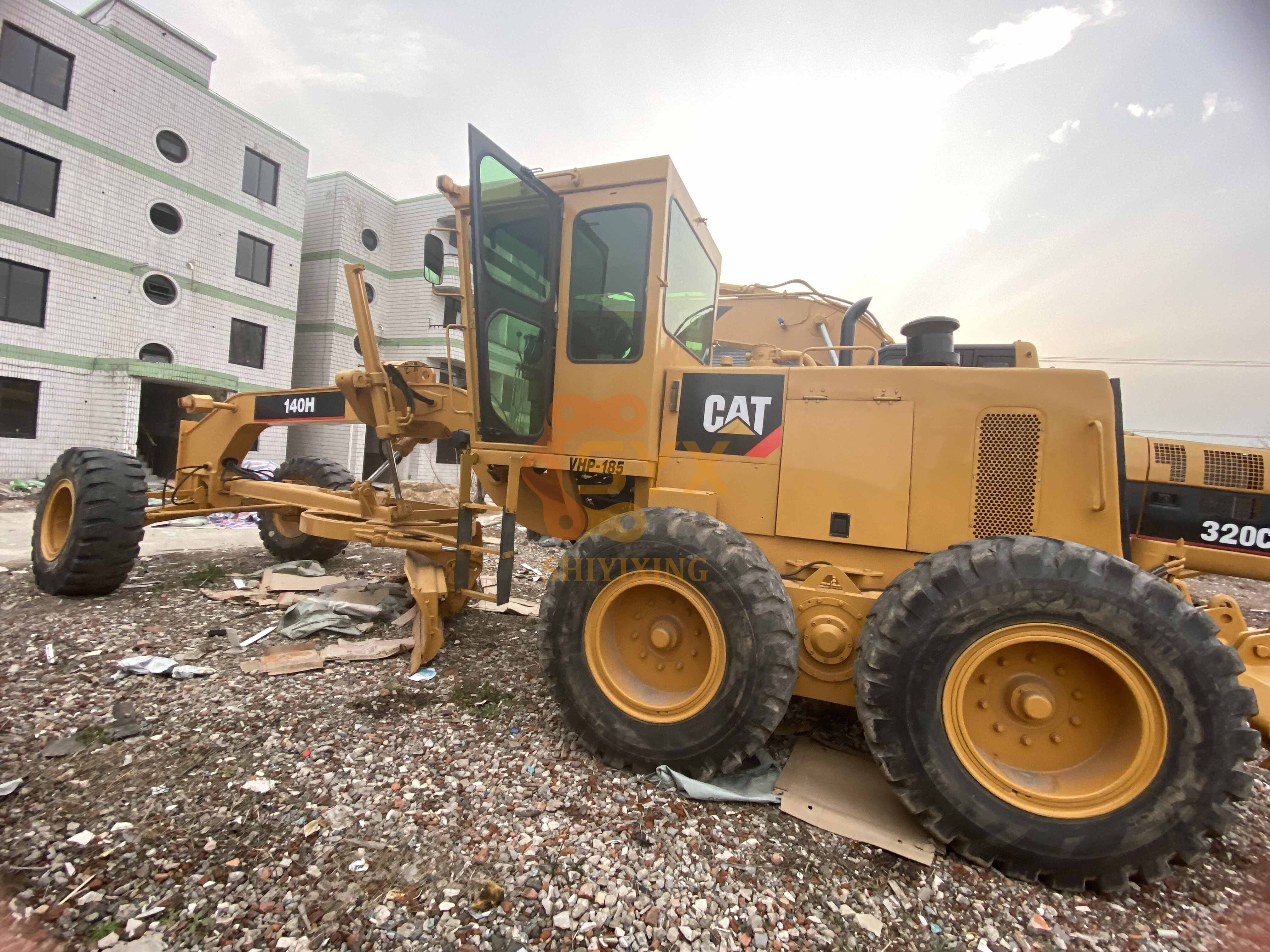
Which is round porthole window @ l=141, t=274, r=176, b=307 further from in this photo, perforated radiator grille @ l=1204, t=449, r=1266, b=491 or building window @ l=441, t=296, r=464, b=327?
perforated radiator grille @ l=1204, t=449, r=1266, b=491

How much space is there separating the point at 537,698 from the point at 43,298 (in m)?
17.3

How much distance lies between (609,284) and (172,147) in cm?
1893

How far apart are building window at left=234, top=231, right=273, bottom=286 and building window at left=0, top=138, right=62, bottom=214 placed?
13.4ft

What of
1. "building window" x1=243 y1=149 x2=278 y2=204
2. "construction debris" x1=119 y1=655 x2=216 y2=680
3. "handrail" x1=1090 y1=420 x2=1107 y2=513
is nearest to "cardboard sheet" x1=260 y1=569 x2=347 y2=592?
"construction debris" x1=119 y1=655 x2=216 y2=680

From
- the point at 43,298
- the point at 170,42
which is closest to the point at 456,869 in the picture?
the point at 43,298

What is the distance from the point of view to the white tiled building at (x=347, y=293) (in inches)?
799

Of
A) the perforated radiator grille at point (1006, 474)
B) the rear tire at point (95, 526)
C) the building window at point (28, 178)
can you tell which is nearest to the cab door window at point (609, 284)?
the perforated radiator grille at point (1006, 474)

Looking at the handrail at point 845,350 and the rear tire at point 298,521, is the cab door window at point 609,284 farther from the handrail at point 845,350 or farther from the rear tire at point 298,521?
the rear tire at point 298,521

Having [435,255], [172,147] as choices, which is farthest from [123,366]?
[435,255]

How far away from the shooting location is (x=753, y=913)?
190cm

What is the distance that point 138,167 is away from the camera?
14.6m

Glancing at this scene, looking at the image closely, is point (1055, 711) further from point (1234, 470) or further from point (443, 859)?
point (1234, 470)

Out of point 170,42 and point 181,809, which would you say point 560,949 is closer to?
point 181,809

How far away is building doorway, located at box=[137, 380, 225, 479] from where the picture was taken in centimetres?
1689
